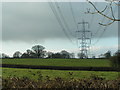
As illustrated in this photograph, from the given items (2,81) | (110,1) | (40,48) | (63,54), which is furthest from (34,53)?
(110,1)

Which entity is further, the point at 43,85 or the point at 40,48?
the point at 40,48

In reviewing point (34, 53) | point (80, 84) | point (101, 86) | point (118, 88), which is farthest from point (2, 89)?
point (34, 53)

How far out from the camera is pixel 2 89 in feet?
23.8

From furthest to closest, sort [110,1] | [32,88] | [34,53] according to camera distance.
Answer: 1. [34,53]
2. [32,88]
3. [110,1]

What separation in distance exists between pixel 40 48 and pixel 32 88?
67.3 m

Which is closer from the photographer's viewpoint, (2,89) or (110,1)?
(110,1)

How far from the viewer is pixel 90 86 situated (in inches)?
270

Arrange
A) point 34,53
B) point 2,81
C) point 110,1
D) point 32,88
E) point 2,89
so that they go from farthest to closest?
point 34,53 → point 2,81 → point 2,89 → point 32,88 → point 110,1

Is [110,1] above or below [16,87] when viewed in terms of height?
above

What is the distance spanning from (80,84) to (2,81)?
2818 millimetres

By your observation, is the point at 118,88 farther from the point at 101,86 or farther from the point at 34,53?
the point at 34,53

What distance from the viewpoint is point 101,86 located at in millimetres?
6922

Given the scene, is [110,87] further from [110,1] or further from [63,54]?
[63,54]

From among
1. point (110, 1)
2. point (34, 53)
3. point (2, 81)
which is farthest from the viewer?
point (34, 53)
